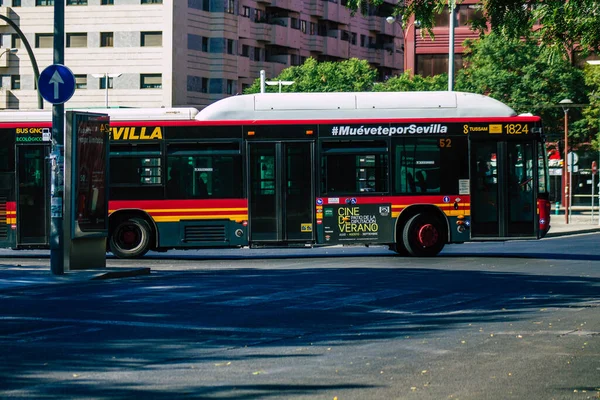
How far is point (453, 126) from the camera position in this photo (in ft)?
85.8

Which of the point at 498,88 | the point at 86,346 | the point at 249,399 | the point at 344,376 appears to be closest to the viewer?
the point at 249,399

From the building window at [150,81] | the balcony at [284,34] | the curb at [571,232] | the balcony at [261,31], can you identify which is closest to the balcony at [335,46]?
the balcony at [284,34]

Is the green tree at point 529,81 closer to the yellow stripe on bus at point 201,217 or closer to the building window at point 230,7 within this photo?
the building window at point 230,7

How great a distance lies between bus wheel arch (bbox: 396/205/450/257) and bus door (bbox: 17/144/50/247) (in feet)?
23.9

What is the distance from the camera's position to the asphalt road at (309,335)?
942 cm

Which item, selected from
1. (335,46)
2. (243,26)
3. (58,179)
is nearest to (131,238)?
(58,179)

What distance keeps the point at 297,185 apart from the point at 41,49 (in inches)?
2444

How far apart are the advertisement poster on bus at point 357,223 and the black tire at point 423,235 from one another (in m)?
0.39

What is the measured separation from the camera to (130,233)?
2608 cm

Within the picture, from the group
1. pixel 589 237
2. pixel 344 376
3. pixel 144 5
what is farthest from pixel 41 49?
pixel 344 376

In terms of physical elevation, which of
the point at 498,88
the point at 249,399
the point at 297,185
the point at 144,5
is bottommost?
the point at 249,399

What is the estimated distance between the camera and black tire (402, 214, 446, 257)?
85.1 ft

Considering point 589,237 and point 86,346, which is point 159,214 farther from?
point 589,237

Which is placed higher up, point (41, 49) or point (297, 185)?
point (41, 49)
